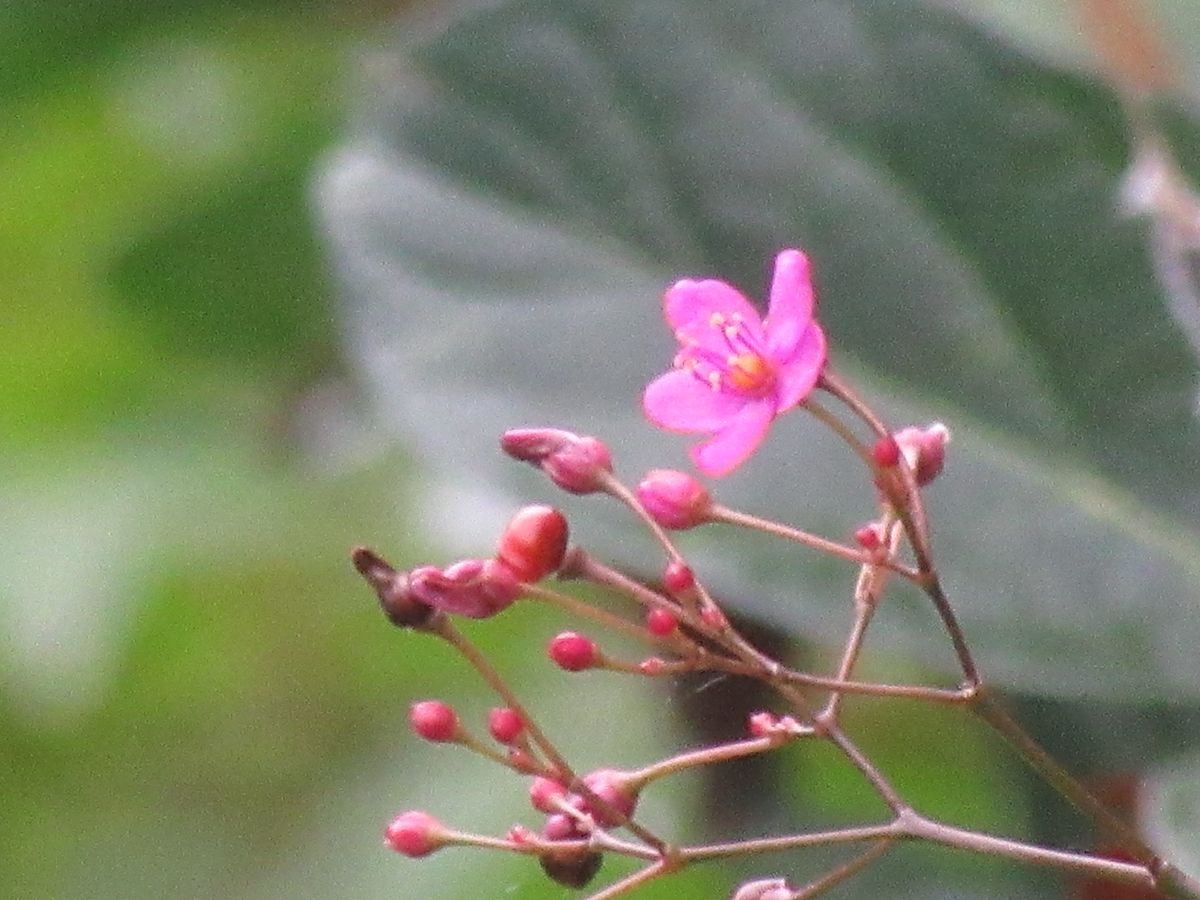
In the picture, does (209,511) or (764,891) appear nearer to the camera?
(764,891)

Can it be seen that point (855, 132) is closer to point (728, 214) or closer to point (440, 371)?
point (728, 214)

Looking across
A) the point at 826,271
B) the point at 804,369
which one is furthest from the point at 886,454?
A: the point at 826,271

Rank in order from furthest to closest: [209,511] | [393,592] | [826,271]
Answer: [209,511]
[826,271]
[393,592]

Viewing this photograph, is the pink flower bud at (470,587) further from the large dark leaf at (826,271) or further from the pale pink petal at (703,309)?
the large dark leaf at (826,271)

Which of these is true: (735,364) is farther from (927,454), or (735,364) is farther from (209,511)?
(209,511)

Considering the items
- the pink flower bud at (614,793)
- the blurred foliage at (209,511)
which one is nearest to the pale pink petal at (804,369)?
the pink flower bud at (614,793)

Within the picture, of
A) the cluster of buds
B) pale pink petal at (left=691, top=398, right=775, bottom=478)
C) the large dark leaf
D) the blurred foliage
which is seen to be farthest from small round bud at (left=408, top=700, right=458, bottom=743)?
the blurred foliage
